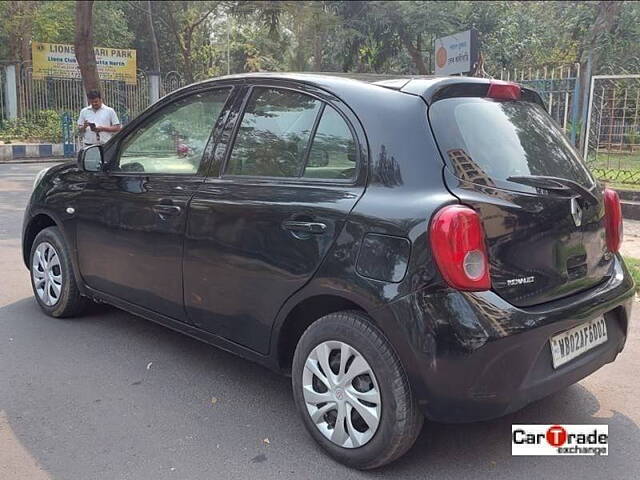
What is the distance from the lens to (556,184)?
2852 millimetres

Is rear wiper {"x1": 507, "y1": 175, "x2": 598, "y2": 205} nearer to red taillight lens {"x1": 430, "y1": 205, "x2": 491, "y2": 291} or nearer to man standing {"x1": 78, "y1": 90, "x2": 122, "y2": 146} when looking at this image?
red taillight lens {"x1": 430, "y1": 205, "x2": 491, "y2": 291}

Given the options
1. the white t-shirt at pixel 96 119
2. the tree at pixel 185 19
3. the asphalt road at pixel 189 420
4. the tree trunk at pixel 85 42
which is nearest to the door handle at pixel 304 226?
the asphalt road at pixel 189 420

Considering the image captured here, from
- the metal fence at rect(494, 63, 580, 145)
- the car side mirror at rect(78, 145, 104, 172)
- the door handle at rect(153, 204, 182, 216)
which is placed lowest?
the door handle at rect(153, 204, 182, 216)

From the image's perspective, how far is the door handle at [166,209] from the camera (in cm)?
348

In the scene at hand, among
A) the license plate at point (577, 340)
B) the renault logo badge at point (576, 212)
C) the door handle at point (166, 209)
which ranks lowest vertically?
A: the license plate at point (577, 340)

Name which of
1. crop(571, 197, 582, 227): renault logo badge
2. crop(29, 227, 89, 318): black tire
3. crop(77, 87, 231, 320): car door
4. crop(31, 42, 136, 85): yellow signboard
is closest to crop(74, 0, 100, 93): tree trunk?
crop(31, 42, 136, 85): yellow signboard

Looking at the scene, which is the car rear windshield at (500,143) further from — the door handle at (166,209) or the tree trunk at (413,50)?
the tree trunk at (413,50)

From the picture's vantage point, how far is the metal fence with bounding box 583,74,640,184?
32.0ft

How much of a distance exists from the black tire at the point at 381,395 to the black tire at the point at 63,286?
2.37 m

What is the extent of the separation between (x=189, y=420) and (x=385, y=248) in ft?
4.58

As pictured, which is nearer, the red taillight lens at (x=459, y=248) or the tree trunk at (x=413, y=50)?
the red taillight lens at (x=459, y=248)

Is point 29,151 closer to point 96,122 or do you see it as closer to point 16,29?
point 16,29

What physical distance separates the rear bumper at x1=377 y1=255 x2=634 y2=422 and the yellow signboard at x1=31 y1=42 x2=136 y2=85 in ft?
65.6

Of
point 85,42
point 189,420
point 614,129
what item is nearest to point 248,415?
point 189,420
